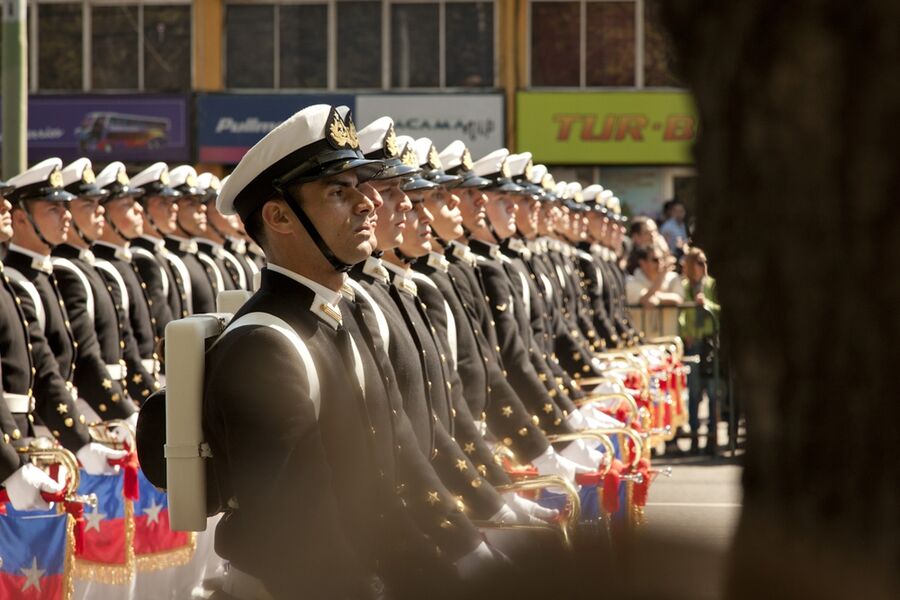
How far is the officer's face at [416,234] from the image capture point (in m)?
5.42

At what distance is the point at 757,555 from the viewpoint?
1.34m

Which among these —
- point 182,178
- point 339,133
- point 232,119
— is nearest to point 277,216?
point 339,133

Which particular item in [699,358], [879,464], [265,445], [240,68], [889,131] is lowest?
[699,358]

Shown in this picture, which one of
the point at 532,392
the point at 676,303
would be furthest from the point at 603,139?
the point at 532,392

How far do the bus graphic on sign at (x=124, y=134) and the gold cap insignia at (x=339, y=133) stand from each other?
24.3 meters

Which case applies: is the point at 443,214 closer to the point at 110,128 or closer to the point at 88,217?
the point at 88,217

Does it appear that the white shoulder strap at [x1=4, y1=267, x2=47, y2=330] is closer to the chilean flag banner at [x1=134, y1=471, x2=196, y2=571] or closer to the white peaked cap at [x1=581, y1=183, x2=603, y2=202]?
the chilean flag banner at [x1=134, y1=471, x2=196, y2=571]

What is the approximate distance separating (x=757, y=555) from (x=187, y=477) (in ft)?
6.72

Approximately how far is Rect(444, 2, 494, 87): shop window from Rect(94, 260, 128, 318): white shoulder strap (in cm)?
1889

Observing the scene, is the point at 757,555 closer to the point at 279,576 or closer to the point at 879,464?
the point at 879,464

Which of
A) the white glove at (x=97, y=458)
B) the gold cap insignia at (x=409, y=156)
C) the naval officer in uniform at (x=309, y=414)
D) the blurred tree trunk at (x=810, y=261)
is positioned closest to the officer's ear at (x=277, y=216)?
the naval officer in uniform at (x=309, y=414)

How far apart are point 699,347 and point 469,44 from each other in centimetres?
1443

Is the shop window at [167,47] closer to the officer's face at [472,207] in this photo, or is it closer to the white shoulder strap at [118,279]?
the white shoulder strap at [118,279]

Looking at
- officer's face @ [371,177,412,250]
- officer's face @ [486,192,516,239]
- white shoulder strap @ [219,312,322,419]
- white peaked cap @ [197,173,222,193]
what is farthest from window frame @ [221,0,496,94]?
white shoulder strap @ [219,312,322,419]
